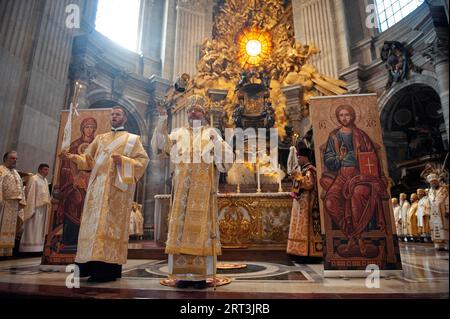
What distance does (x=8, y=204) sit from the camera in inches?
204

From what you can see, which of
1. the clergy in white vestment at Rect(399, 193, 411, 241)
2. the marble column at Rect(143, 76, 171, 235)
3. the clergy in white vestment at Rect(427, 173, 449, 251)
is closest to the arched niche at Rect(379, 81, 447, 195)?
the clergy in white vestment at Rect(399, 193, 411, 241)

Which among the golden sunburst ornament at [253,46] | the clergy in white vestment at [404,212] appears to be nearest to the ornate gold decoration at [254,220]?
the clergy in white vestment at [404,212]

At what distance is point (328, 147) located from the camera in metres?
3.49

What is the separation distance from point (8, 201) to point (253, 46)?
12.1m

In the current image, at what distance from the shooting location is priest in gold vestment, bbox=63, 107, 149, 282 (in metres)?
2.84

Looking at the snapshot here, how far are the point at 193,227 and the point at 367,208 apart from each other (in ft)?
6.27

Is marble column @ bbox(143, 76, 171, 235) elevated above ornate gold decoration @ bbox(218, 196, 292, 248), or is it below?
above

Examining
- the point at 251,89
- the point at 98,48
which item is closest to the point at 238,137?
the point at 251,89

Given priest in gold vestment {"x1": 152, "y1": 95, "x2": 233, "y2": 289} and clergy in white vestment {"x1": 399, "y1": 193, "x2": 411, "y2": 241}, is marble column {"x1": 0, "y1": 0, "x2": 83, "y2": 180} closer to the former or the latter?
priest in gold vestment {"x1": 152, "y1": 95, "x2": 233, "y2": 289}

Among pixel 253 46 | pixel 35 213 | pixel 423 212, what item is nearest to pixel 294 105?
pixel 253 46

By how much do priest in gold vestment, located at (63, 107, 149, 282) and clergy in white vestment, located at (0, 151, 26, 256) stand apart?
279cm

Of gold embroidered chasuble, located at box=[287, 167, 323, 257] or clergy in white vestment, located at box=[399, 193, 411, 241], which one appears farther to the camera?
clergy in white vestment, located at box=[399, 193, 411, 241]

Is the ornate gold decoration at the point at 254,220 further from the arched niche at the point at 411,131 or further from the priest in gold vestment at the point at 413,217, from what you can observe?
the arched niche at the point at 411,131

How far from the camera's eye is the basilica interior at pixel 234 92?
A: 3.90m
